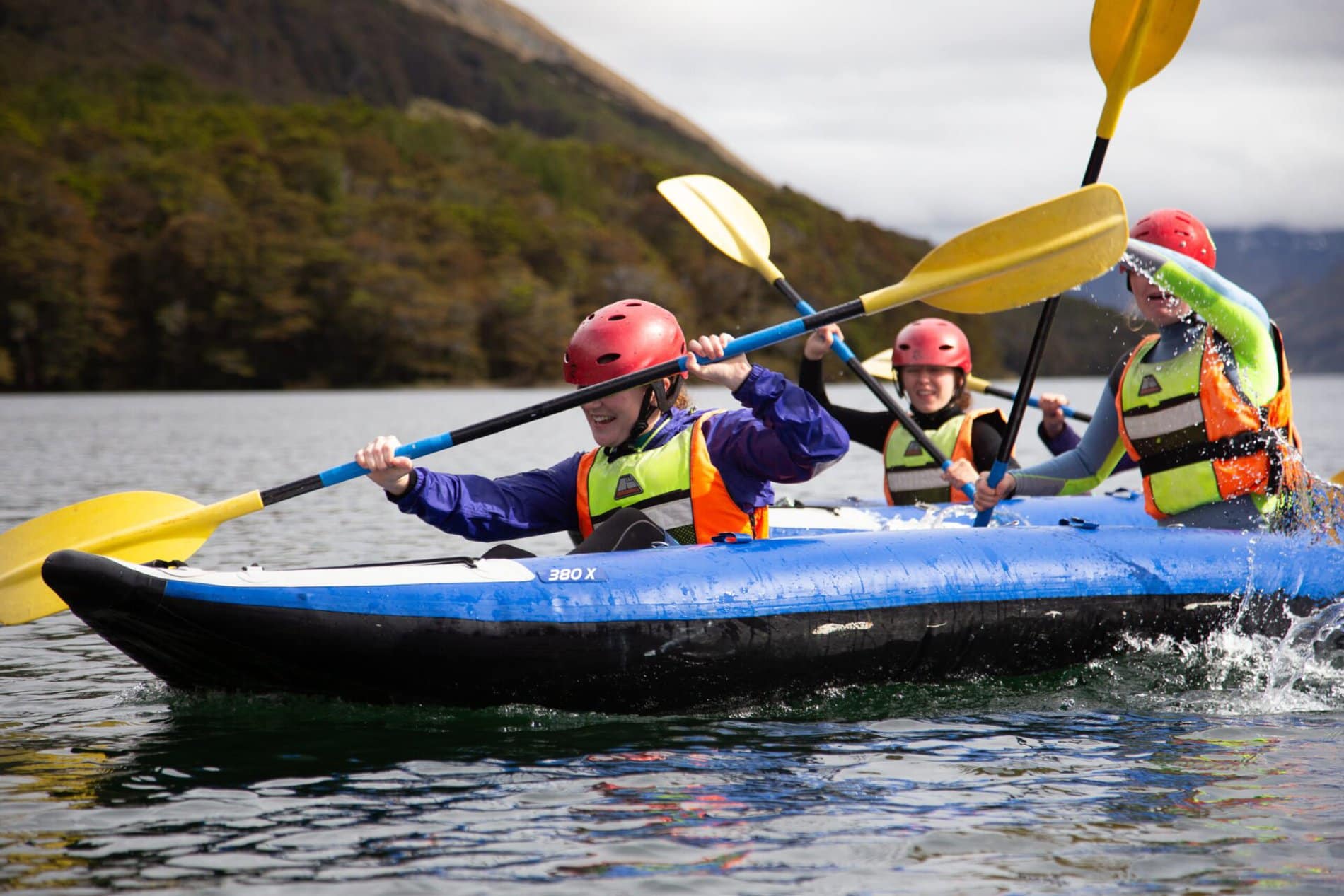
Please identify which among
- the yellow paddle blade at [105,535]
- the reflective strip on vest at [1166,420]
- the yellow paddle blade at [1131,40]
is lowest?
the yellow paddle blade at [105,535]

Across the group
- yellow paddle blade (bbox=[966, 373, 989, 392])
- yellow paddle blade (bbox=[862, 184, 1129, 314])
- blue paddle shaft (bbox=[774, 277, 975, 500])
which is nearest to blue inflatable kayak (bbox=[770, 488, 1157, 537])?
blue paddle shaft (bbox=[774, 277, 975, 500])

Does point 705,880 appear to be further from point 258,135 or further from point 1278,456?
point 258,135

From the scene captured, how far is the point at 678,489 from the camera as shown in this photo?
4996mm

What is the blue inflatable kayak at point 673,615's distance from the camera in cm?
449

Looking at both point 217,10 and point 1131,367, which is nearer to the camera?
point 1131,367

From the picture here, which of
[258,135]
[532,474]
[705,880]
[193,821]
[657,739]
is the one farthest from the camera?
[258,135]

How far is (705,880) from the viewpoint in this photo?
3.25m

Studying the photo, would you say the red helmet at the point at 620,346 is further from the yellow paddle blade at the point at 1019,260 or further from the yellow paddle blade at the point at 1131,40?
the yellow paddle blade at the point at 1131,40

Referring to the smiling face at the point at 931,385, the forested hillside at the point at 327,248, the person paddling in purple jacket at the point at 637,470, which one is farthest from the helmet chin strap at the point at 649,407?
the forested hillside at the point at 327,248

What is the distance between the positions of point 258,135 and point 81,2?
73.2 m

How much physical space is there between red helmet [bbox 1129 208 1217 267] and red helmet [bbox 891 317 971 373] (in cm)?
190

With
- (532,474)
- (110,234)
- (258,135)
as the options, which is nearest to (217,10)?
(258,135)

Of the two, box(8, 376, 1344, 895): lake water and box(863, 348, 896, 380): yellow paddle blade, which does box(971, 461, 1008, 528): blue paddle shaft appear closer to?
box(8, 376, 1344, 895): lake water

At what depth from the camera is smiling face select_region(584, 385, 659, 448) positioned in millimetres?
5078
